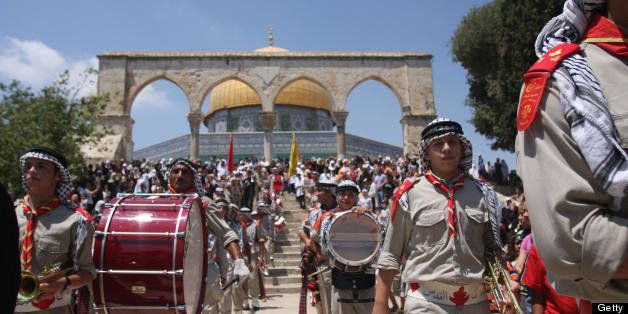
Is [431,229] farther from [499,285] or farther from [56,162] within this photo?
[56,162]

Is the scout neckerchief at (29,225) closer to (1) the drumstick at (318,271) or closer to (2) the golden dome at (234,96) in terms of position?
(1) the drumstick at (318,271)

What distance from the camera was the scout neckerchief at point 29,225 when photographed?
136 inches

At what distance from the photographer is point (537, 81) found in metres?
1.44

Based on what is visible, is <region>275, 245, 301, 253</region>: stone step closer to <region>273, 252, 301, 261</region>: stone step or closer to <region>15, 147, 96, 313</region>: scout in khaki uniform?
<region>273, 252, 301, 261</region>: stone step

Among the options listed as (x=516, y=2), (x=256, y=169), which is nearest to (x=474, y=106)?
(x=516, y=2)

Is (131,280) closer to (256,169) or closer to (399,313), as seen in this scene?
(399,313)

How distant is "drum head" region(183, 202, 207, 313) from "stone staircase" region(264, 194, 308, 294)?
6.94 m

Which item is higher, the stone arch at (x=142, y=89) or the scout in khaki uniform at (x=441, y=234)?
the stone arch at (x=142, y=89)

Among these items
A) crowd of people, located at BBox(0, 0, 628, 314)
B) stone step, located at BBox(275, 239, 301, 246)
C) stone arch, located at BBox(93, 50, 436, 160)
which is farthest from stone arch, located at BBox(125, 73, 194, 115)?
crowd of people, located at BBox(0, 0, 628, 314)

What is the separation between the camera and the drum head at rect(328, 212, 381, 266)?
5.16 metres

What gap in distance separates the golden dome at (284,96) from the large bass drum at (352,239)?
3371 cm

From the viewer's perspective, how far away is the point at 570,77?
1.39 metres

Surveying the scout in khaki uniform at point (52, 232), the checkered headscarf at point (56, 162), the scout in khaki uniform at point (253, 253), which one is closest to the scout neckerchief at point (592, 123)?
the scout in khaki uniform at point (52, 232)

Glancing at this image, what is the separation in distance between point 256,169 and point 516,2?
13.1 meters
